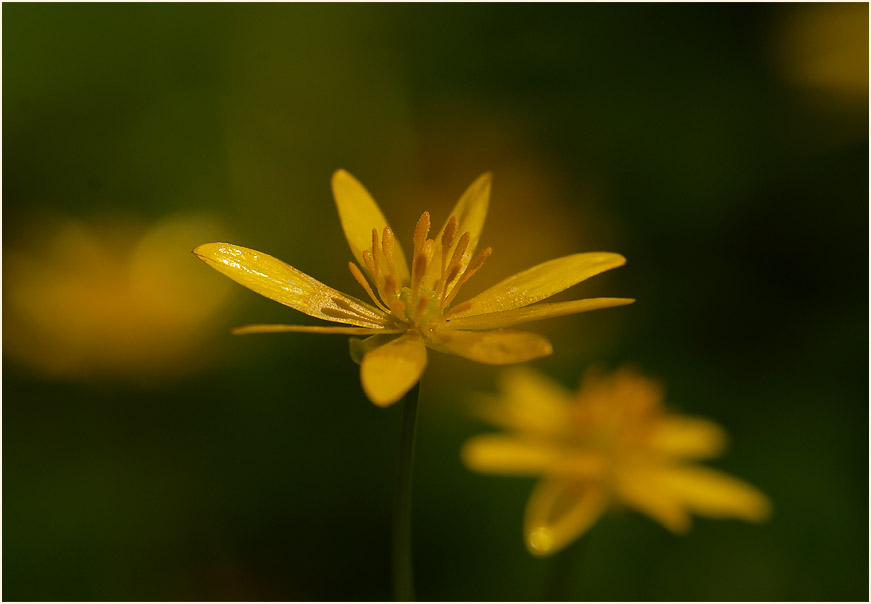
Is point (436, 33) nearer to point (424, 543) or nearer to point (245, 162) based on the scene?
point (245, 162)

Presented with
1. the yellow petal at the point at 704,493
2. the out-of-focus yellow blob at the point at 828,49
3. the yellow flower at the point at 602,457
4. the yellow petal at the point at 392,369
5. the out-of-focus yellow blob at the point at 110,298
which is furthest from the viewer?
the out-of-focus yellow blob at the point at 828,49

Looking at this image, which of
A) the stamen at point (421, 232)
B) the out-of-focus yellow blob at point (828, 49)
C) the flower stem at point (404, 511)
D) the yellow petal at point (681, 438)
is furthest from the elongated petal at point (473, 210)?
the out-of-focus yellow blob at point (828, 49)

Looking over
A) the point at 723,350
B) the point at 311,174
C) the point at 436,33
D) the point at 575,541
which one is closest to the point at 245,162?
the point at 311,174

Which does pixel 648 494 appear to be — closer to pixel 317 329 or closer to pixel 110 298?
pixel 317 329

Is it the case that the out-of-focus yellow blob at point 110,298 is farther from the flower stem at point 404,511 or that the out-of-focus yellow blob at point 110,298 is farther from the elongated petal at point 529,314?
the flower stem at point 404,511

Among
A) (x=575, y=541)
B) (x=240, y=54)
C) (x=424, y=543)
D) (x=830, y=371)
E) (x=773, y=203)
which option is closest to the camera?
(x=575, y=541)

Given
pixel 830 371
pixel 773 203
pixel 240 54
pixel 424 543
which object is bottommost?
pixel 424 543
